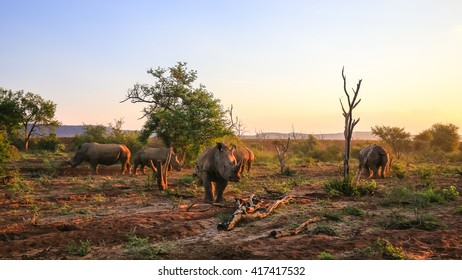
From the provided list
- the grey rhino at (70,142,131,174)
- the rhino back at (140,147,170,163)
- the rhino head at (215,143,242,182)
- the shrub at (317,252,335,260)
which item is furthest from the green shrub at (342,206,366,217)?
the grey rhino at (70,142,131,174)

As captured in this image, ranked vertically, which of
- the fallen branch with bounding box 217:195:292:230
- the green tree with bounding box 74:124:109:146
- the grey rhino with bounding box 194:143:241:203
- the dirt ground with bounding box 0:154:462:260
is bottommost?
the dirt ground with bounding box 0:154:462:260

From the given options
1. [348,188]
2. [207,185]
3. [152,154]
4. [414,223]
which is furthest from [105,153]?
[414,223]

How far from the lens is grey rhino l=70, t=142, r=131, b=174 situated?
1948 cm

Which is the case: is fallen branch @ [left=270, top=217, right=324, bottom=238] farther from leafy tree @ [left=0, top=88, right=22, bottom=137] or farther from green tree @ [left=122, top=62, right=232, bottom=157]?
leafy tree @ [left=0, top=88, right=22, bottom=137]

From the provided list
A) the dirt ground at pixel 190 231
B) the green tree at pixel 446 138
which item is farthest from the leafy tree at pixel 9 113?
the green tree at pixel 446 138

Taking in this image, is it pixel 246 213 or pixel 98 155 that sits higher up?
pixel 98 155

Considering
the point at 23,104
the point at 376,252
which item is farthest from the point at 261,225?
the point at 23,104

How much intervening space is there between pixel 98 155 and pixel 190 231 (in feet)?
45.5

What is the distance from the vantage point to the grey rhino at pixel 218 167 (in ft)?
28.9

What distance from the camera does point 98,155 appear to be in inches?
769

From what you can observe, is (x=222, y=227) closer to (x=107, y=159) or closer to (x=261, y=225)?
(x=261, y=225)

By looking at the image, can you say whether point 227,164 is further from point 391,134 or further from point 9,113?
point 391,134

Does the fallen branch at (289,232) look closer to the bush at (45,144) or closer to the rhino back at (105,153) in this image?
the rhino back at (105,153)

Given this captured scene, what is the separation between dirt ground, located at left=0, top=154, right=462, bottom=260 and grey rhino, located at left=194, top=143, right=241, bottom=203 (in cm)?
67
